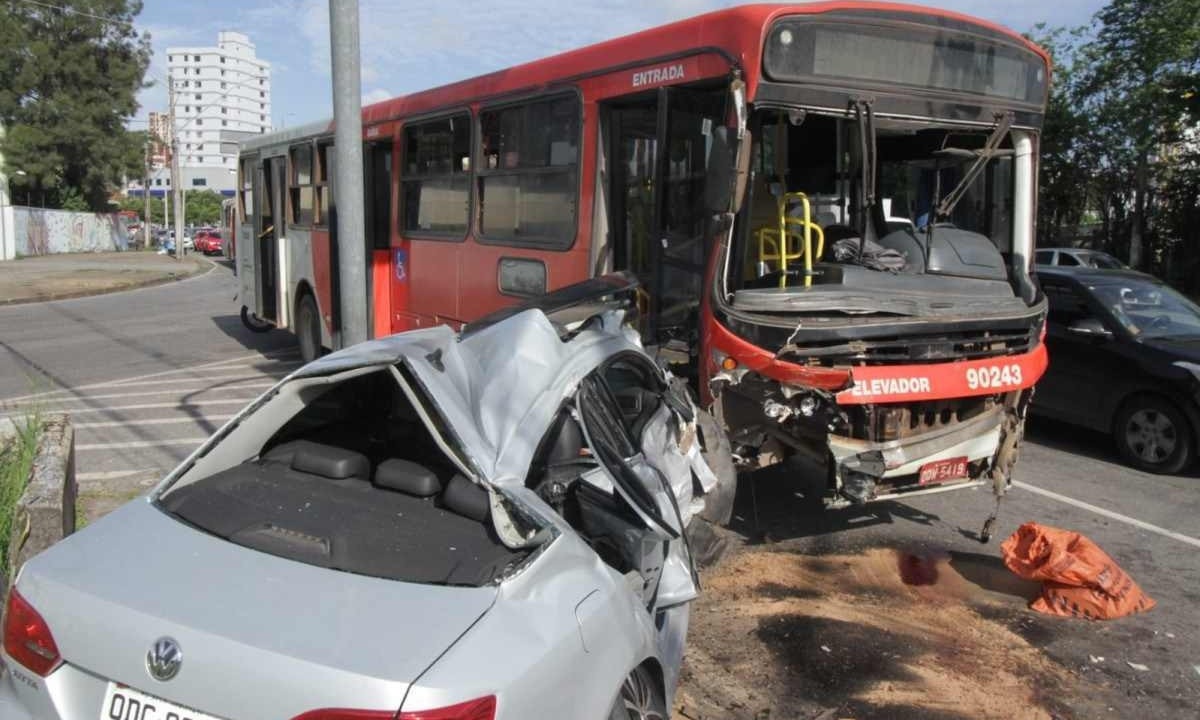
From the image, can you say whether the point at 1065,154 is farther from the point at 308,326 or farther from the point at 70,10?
the point at 70,10

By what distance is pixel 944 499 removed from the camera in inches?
287

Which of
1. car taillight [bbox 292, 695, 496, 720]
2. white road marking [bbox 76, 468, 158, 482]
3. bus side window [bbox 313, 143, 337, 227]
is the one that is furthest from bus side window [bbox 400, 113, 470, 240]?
car taillight [bbox 292, 695, 496, 720]

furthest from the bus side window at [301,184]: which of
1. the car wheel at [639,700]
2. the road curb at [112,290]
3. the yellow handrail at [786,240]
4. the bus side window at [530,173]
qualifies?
the road curb at [112,290]

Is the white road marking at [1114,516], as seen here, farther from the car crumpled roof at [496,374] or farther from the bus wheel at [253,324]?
the bus wheel at [253,324]

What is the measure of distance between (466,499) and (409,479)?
264mm

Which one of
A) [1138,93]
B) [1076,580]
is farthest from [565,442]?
[1138,93]

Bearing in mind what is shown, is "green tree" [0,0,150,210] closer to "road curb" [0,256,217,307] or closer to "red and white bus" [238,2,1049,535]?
"road curb" [0,256,217,307]

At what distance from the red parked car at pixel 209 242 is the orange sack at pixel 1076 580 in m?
54.3

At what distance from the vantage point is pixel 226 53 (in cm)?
14600

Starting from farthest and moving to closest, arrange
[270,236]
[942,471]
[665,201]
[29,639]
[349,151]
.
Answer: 1. [270,236]
2. [665,201]
3. [942,471]
4. [349,151]
5. [29,639]

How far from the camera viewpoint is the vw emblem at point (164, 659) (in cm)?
238

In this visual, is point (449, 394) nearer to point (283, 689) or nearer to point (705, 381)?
point (283, 689)

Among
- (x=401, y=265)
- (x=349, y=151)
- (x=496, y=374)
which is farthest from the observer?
(x=401, y=265)

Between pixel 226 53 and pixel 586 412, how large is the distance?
161 metres
